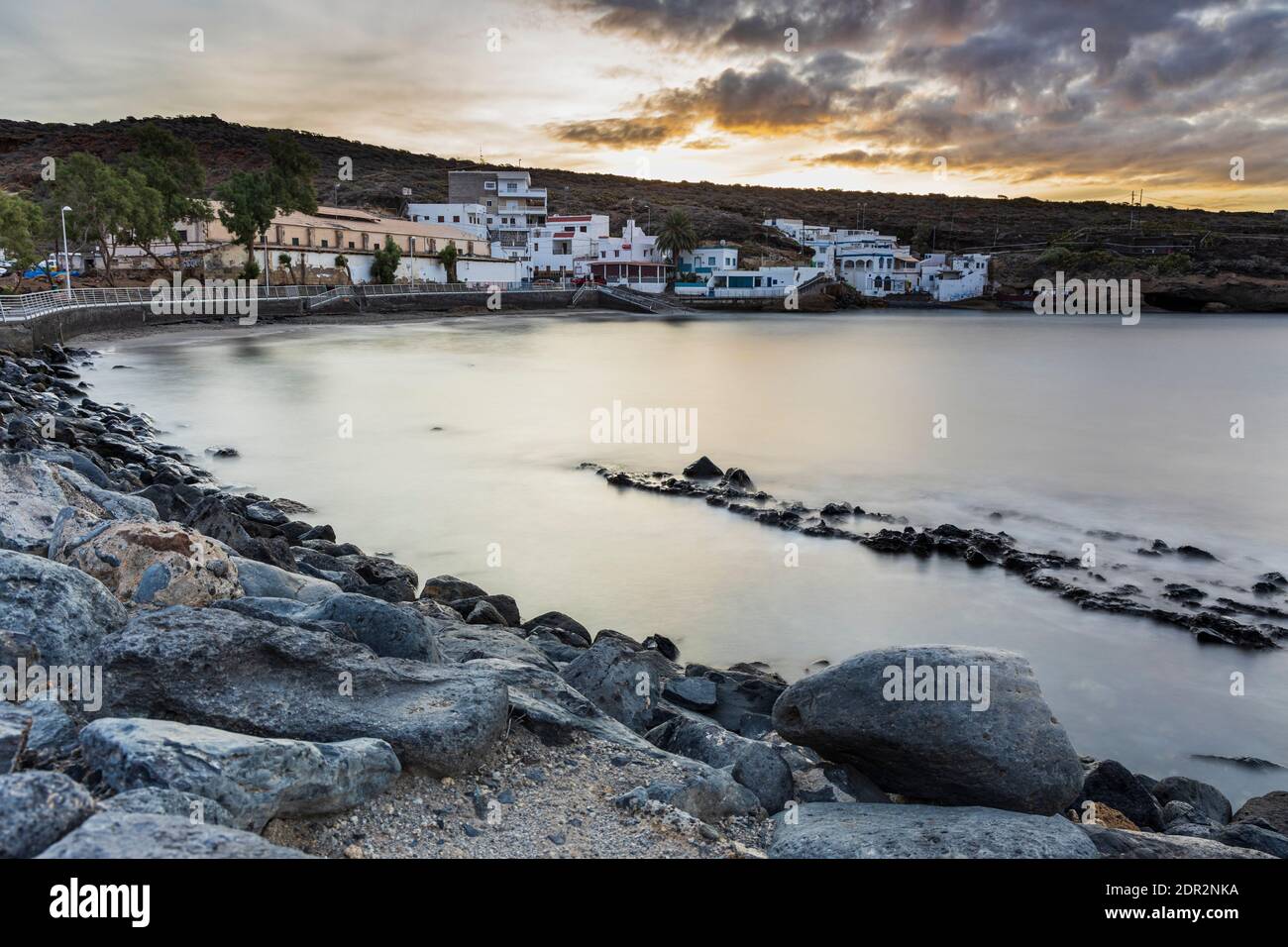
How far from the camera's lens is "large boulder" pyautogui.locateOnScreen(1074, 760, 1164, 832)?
252 inches

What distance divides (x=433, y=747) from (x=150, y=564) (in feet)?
8.78

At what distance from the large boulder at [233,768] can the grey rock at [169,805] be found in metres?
0.09

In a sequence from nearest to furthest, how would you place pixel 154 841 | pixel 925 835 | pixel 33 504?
pixel 154 841 → pixel 925 835 → pixel 33 504

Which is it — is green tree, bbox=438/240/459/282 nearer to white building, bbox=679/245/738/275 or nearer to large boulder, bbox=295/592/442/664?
white building, bbox=679/245/738/275

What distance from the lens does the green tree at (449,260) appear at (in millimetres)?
79750

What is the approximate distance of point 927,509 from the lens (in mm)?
17781

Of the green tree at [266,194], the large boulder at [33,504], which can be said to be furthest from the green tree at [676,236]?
the large boulder at [33,504]

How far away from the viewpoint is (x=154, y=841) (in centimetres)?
306

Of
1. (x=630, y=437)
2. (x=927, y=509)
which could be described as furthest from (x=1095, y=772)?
(x=630, y=437)

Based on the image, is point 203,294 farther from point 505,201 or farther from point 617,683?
point 617,683
